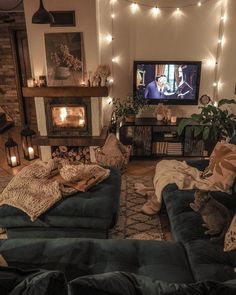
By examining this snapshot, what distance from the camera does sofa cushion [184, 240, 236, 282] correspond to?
1.49 m

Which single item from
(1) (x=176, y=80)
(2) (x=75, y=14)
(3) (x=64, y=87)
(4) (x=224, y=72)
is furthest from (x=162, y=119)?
(2) (x=75, y=14)

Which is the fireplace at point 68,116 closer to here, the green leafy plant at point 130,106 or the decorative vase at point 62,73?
the decorative vase at point 62,73

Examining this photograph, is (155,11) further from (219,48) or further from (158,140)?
(158,140)

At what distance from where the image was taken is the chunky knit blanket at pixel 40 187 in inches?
85.4

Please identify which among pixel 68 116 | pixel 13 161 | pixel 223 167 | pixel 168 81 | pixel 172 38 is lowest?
pixel 13 161

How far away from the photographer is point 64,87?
12.0 feet

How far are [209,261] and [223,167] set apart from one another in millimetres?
1042

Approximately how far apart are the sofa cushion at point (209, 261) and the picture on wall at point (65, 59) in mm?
2747

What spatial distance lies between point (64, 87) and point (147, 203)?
1.92m

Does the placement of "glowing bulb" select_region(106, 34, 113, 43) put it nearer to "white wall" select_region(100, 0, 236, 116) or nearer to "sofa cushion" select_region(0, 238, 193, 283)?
"white wall" select_region(100, 0, 236, 116)

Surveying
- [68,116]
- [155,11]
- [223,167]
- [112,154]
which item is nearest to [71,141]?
[68,116]

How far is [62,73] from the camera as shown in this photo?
3.72 meters

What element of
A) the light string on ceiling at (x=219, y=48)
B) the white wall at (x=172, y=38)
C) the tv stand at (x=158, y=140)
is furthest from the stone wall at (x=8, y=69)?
the light string on ceiling at (x=219, y=48)

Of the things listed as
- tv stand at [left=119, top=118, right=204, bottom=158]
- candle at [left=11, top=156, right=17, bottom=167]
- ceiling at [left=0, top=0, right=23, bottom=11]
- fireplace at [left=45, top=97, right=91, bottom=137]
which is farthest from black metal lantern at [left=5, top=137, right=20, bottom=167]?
ceiling at [left=0, top=0, right=23, bottom=11]
